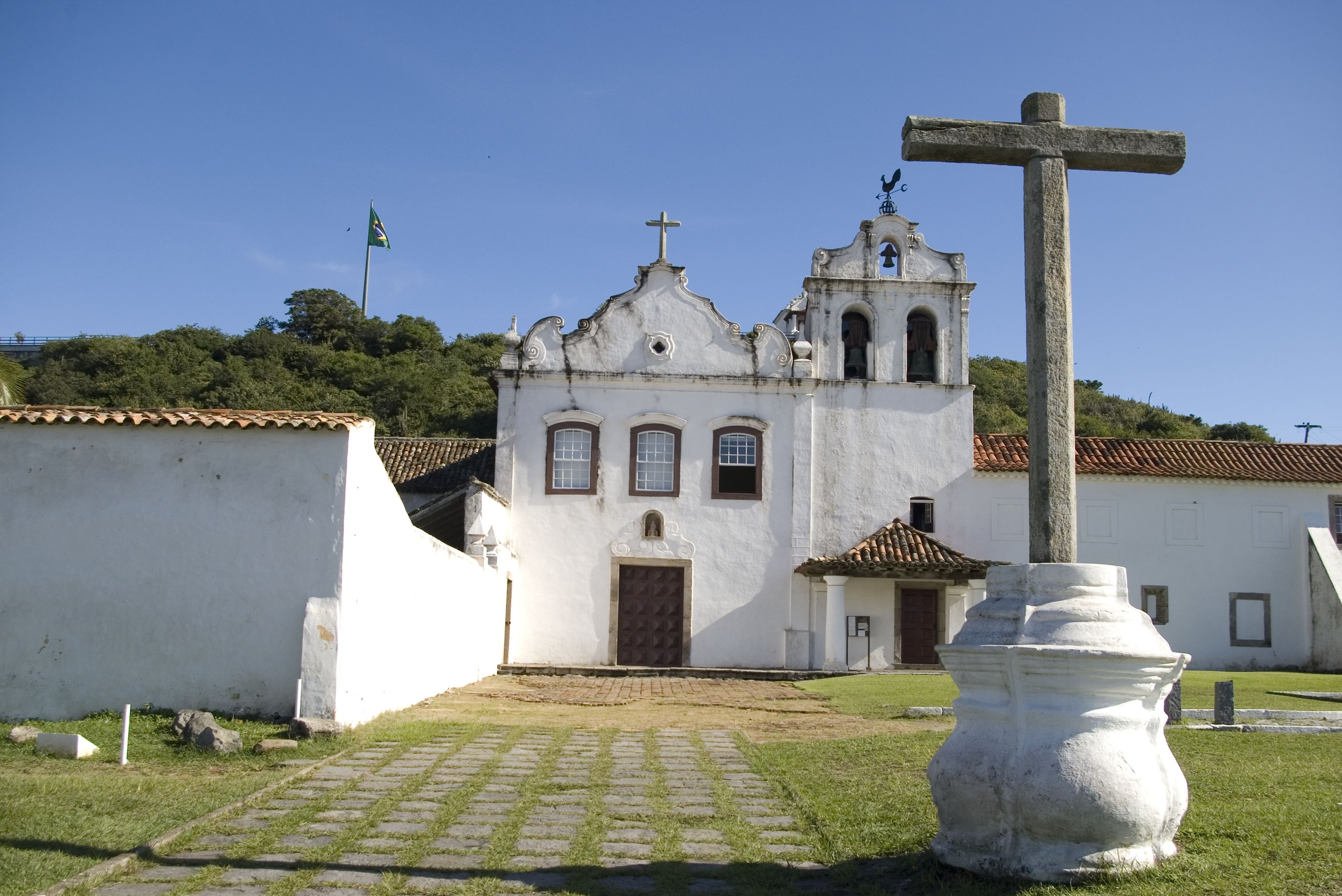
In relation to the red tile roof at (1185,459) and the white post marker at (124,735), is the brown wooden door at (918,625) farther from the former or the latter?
the white post marker at (124,735)

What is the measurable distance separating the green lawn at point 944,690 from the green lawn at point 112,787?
18.0ft

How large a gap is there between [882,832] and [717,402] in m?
15.9

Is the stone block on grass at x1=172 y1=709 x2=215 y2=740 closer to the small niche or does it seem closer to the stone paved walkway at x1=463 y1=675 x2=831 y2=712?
the stone paved walkway at x1=463 y1=675 x2=831 y2=712

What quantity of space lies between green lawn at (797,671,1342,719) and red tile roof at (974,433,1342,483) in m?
4.74

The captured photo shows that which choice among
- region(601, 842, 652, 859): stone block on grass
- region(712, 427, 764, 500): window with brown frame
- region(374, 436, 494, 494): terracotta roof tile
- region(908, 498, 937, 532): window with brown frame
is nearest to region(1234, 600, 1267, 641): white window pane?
region(908, 498, 937, 532): window with brown frame

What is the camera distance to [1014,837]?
455 cm

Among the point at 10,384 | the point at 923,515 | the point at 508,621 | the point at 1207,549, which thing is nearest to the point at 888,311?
the point at 923,515

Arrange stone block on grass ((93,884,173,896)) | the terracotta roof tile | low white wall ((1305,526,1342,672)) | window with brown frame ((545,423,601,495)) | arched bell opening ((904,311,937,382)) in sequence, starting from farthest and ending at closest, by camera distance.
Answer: the terracotta roof tile, arched bell opening ((904,311,937,382)), low white wall ((1305,526,1342,672)), window with brown frame ((545,423,601,495)), stone block on grass ((93,884,173,896))

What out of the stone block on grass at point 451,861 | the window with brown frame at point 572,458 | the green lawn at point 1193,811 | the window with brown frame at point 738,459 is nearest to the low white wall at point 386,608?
the green lawn at point 1193,811

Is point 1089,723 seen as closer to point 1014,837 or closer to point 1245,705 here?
point 1014,837

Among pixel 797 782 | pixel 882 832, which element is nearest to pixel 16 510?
pixel 797 782

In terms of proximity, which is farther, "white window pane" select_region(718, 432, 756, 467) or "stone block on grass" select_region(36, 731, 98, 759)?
"white window pane" select_region(718, 432, 756, 467)

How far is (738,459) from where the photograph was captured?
21.4m

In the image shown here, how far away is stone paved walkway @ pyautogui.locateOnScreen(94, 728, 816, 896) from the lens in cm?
497
